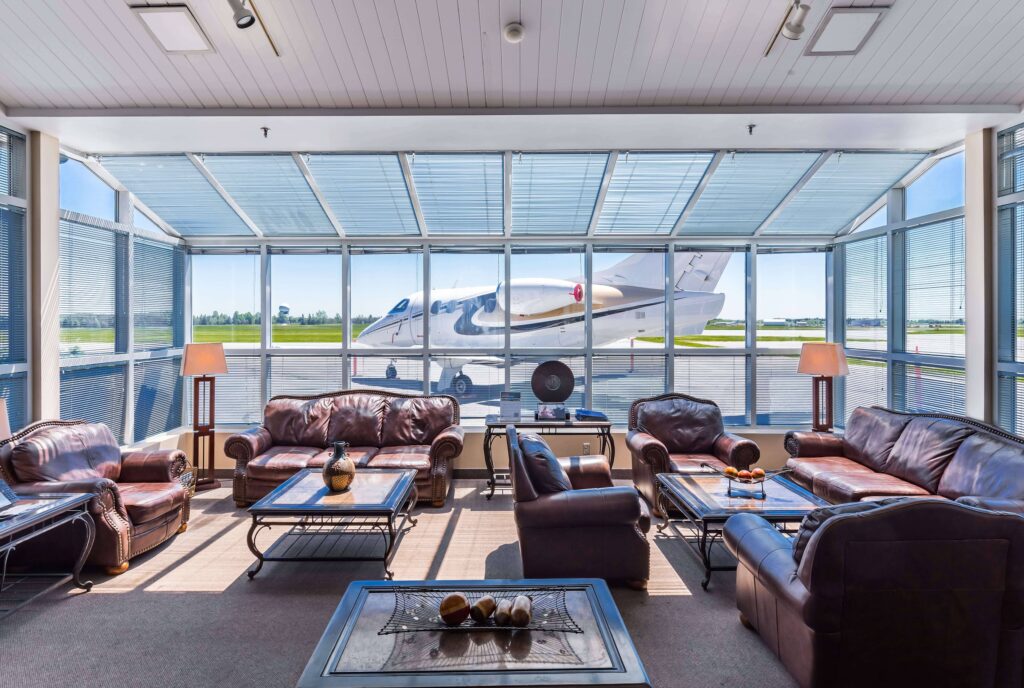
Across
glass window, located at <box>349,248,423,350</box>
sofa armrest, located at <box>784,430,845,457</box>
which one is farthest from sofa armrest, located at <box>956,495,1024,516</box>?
glass window, located at <box>349,248,423,350</box>

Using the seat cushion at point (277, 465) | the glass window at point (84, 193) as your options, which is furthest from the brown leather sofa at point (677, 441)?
the glass window at point (84, 193)

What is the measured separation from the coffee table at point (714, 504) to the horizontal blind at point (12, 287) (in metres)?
4.94

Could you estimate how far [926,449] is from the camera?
3998mm

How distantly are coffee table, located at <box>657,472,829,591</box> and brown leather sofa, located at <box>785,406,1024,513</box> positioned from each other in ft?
1.49

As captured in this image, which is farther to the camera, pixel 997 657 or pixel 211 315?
pixel 211 315

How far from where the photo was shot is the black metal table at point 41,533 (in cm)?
290

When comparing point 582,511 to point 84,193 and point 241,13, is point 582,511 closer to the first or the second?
point 241,13

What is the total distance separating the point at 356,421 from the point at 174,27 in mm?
3463

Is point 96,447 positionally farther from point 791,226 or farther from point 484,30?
point 791,226

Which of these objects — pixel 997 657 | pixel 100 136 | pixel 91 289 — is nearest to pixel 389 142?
pixel 100 136

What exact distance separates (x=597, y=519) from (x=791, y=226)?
439 cm

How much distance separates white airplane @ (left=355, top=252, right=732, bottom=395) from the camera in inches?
240

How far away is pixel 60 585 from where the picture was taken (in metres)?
3.29

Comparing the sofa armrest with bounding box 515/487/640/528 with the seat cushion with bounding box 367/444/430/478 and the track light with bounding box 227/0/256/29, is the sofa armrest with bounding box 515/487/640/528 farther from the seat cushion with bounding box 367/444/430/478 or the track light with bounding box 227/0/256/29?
the track light with bounding box 227/0/256/29
